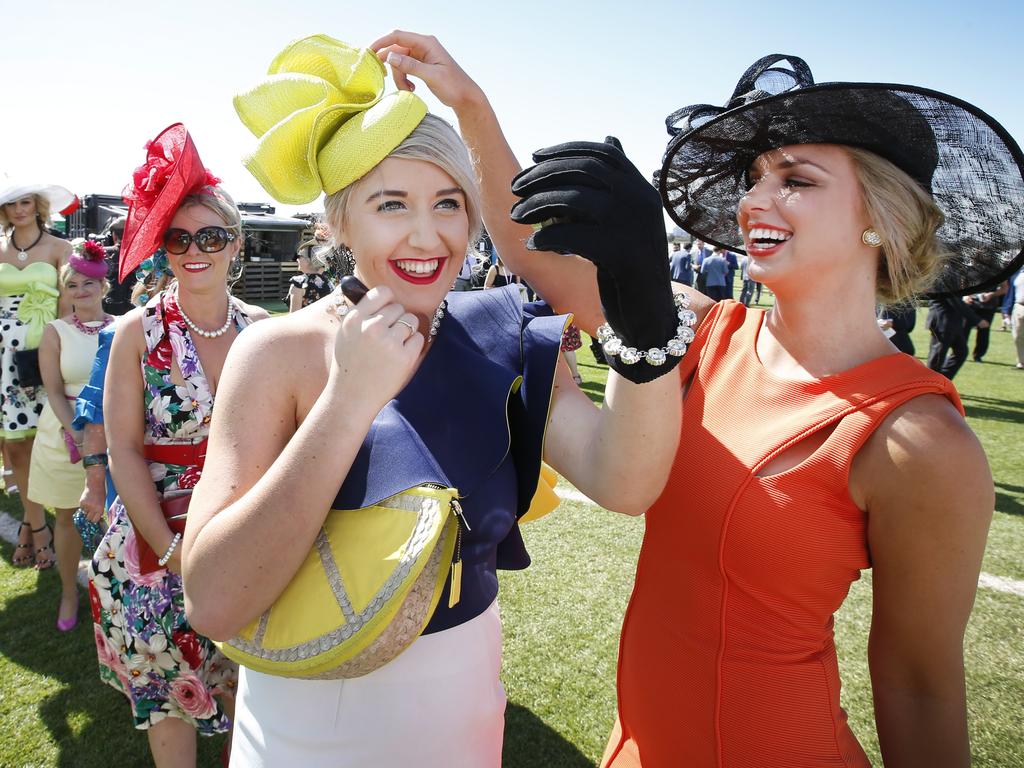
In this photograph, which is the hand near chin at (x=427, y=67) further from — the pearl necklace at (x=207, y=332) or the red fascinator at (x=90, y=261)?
the red fascinator at (x=90, y=261)

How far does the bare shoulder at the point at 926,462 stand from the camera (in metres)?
1.18

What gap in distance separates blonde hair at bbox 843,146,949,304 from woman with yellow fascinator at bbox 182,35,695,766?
25.3 inches

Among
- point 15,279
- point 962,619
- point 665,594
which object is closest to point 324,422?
point 665,594

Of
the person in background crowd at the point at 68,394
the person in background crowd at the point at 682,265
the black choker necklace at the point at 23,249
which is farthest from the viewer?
the person in background crowd at the point at 682,265

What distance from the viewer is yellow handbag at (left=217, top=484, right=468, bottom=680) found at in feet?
3.45

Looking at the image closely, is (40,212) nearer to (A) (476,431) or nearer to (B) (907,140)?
(A) (476,431)

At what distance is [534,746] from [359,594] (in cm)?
211

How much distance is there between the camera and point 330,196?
1.35 metres

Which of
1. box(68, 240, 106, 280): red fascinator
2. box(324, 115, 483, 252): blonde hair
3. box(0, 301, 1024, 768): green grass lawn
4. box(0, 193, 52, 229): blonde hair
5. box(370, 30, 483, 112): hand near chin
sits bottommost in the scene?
box(0, 301, 1024, 768): green grass lawn

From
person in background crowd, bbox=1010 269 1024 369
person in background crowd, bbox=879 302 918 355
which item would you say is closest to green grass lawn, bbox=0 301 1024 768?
person in background crowd, bbox=879 302 918 355

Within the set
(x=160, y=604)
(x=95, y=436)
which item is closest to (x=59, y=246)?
(x=95, y=436)

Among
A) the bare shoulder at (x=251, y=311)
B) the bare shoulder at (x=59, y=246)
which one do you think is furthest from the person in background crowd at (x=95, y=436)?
the bare shoulder at (x=59, y=246)

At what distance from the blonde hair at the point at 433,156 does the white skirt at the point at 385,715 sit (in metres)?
0.90

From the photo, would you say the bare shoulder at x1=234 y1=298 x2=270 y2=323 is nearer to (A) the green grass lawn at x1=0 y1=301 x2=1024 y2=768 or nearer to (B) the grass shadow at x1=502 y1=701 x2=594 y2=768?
(A) the green grass lawn at x1=0 y1=301 x2=1024 y2=768
